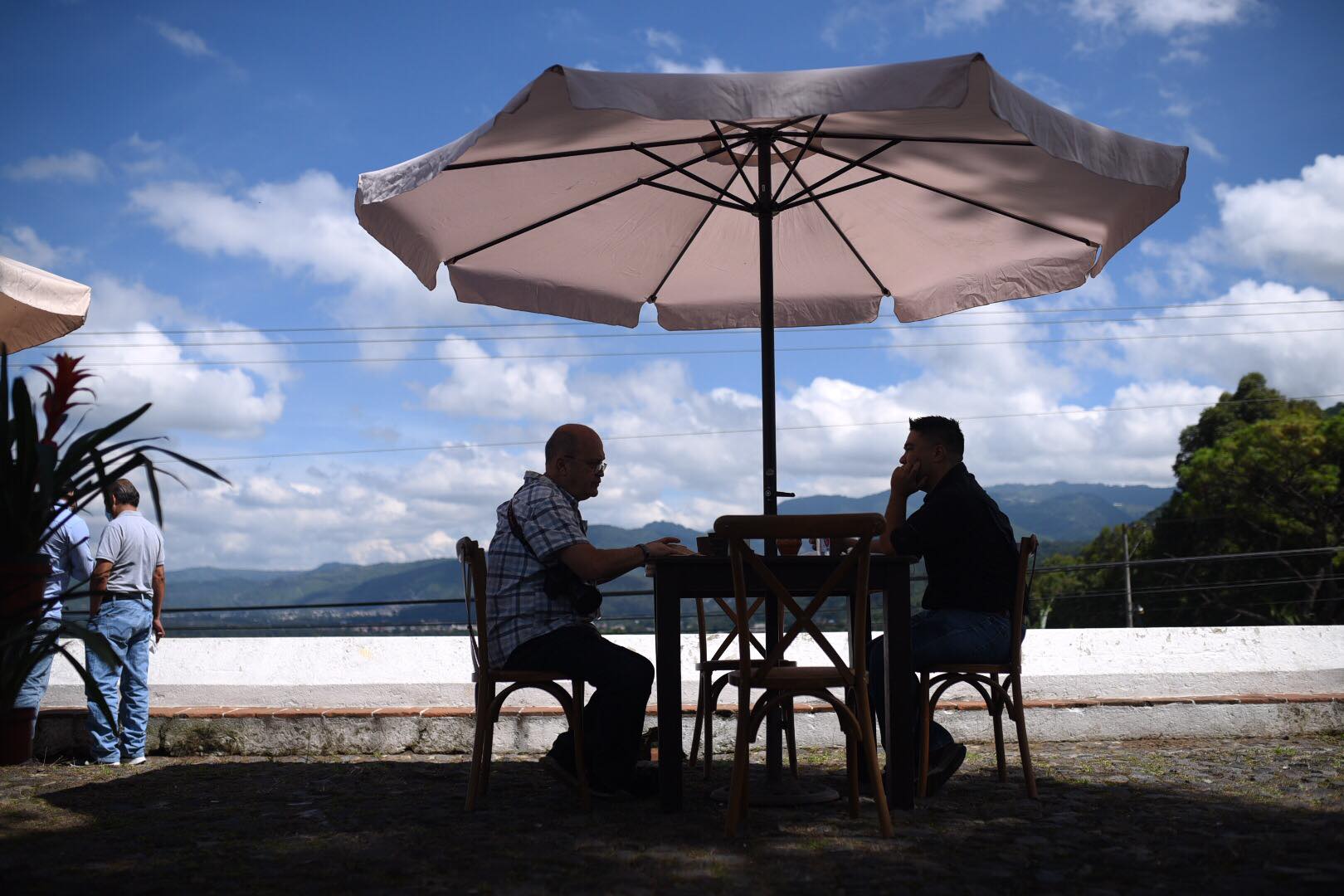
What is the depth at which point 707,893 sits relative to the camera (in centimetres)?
246

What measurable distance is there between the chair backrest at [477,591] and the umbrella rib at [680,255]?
6.68 feet

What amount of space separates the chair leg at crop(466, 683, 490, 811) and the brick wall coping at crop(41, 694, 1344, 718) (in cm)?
126

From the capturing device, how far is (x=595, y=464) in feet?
12.8

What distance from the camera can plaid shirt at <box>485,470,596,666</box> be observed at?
3658 millimetres

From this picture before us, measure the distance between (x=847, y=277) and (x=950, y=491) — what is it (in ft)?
6.16

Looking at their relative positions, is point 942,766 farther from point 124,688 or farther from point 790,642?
point 124,688

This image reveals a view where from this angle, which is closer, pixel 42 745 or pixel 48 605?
pixel 48 605

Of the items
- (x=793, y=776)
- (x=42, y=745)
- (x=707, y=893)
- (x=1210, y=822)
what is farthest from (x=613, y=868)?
(x=42, y=745)

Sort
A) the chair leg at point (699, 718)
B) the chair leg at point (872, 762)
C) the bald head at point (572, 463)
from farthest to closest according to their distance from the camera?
1. the chair leg at point (699, 718)
2. the bald head at point (572, 463)
3. the chair leg at point (872, 762)

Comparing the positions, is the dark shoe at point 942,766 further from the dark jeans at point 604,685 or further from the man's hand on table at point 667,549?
the man's hand on table at point 667,549

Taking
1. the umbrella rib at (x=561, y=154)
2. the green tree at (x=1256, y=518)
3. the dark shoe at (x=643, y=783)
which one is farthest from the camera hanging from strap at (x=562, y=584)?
the green tree at (x=1256, y=518)

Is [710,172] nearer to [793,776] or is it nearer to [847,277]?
[847,277]

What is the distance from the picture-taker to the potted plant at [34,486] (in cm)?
270

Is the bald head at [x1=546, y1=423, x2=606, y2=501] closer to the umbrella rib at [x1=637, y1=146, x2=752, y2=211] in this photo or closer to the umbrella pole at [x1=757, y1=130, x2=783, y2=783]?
the umbrella pole at [x1=757, y1=130, x2=783, y2=783]
